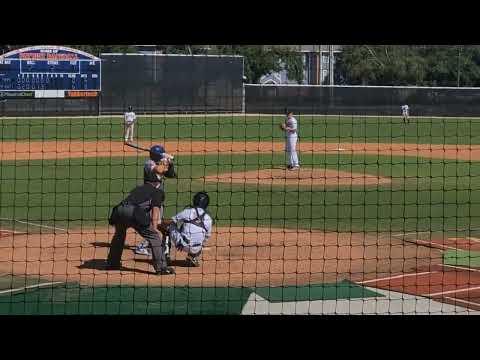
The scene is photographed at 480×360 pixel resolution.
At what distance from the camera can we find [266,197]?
18547 mm

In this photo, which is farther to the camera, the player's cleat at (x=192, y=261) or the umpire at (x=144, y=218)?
the player's cleat at (x=192, y=261)

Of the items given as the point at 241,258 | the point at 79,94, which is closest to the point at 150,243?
the point at 241,258

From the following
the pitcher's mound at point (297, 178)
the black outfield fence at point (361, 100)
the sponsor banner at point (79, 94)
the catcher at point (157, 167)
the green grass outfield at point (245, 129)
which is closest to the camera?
the catcher at point (157, 167)

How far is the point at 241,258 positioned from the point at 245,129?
21.4m

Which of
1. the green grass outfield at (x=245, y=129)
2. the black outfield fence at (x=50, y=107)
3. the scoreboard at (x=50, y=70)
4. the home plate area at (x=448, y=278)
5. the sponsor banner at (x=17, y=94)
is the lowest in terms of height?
the home plate area at (x=448, y=278)

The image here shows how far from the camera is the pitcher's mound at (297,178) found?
67.7ft

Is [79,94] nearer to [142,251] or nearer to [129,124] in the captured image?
[129,124]

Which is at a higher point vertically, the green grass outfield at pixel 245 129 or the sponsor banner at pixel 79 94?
the sponsor banner at pixel 79 94

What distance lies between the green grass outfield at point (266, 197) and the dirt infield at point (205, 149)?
1.97 m

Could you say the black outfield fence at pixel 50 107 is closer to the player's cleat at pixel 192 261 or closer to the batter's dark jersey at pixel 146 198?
the player's cleat at pixel 192 261

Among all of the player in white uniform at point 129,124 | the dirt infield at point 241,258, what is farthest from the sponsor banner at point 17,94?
the dirt infield at point 241,258
